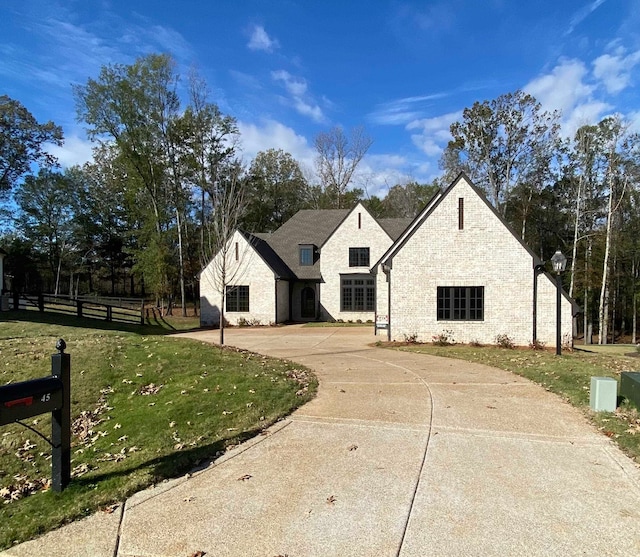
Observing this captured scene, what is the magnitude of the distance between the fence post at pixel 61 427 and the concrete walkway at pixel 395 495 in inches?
34.0

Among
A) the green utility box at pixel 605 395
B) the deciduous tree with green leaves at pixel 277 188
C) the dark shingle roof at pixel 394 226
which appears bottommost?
the green utility box at pixel 605 395

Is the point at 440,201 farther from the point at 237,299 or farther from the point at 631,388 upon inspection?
the point at 237,299

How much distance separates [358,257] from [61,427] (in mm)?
26191

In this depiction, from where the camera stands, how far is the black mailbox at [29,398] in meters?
3.85

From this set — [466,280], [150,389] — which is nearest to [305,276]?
[466,280]

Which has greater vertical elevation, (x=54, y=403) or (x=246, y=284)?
(x=246, y=284)

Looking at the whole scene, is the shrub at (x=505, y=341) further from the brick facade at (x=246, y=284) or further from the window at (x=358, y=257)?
the brick facade at (x=246, y=284)

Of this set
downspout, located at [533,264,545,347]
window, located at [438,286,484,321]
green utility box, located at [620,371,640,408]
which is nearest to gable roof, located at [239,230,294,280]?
window, located at [438,286,484,321]

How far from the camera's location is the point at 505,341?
670 inches

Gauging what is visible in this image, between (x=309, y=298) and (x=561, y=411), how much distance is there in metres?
24.0

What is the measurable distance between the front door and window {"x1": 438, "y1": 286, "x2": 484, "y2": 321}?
45.1 feet

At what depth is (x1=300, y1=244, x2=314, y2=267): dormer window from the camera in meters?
31.1

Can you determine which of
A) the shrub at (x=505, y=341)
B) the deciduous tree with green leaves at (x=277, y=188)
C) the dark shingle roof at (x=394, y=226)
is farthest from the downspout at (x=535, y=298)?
the deciduous tree with green leaves at (x=277, y=188)

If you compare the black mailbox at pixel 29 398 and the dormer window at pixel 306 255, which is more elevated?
the dormer window at pixel 306 255
